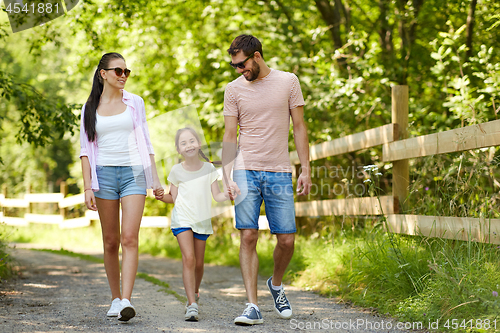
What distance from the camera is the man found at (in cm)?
362

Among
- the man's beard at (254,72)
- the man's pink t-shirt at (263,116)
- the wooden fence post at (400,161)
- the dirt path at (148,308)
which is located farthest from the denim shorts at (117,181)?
the wooden fence post at (400,161)

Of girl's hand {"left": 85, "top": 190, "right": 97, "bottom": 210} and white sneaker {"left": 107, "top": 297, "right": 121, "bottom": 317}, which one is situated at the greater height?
girl's hand {"left": 85, "top": 190, "right": 97, "bottom": 210}

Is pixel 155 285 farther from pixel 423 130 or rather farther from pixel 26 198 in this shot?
pixel 26 198

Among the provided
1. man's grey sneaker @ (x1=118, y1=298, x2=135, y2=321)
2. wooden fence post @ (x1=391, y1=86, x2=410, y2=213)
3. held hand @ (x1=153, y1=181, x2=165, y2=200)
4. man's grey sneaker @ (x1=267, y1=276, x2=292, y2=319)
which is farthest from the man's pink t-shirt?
wooden fence post @ (x1=391, y1=86, x2=410, y2=213)

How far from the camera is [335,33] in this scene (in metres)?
8.14


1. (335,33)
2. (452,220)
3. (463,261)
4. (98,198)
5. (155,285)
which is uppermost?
(335,33)

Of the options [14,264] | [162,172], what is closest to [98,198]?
[162,172]

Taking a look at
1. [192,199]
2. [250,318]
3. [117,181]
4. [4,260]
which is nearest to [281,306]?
[250,318]

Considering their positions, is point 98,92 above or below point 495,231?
above

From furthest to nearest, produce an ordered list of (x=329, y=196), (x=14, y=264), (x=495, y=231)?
1. (x=329, y=196)
2. (x=14, y=264)
3. (x=495, y=231)

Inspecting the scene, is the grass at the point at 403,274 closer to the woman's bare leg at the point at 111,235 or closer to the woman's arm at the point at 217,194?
the woman's bare leg at the point at 111,235

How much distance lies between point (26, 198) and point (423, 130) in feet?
37.7

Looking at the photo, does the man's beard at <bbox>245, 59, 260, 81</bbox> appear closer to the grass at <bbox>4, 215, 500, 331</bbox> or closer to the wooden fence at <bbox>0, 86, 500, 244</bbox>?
the wooden fence at <bbox>0, 86, 500, 244</bbox>

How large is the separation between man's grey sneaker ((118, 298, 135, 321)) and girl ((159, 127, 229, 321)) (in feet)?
1.68
